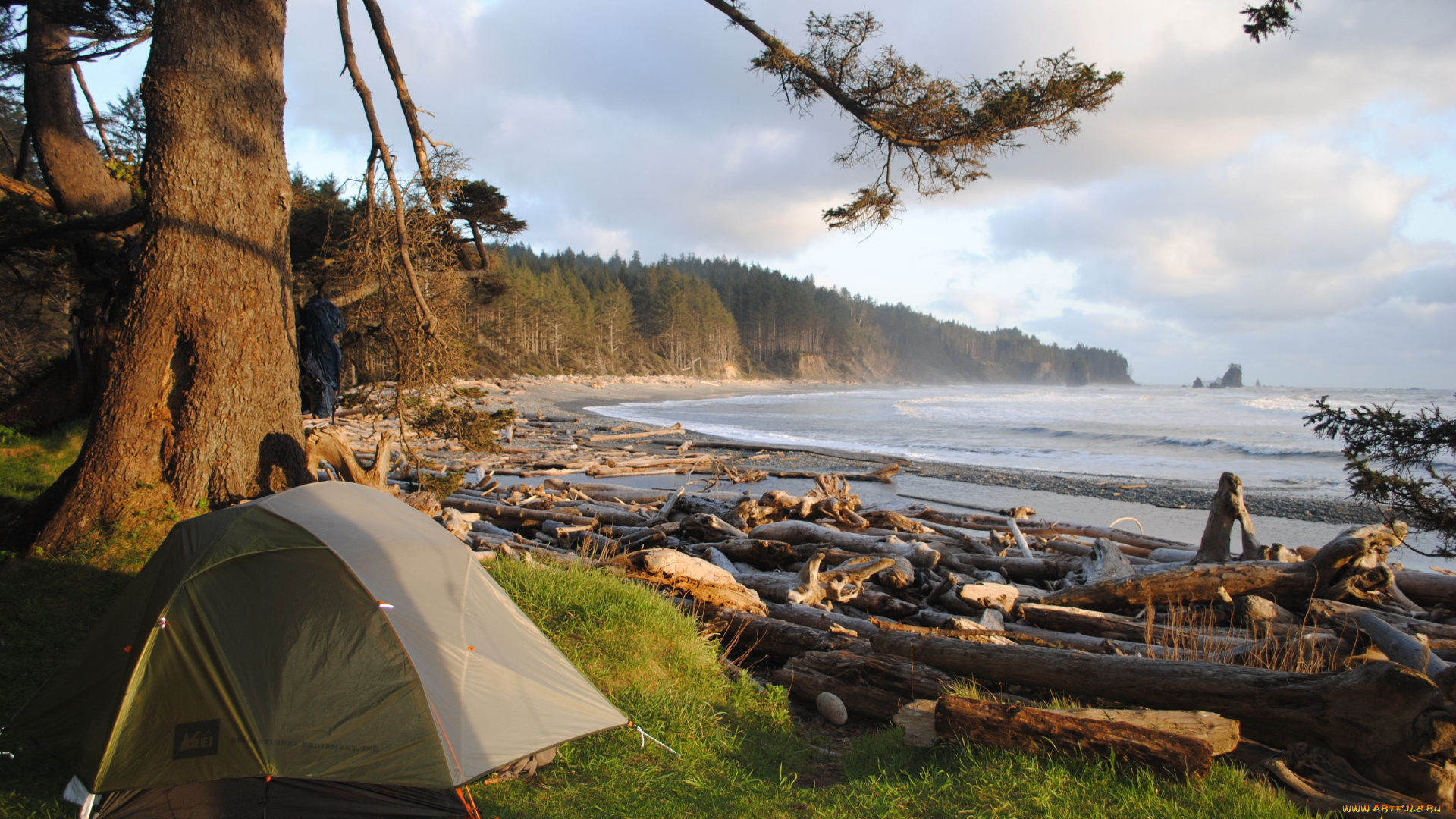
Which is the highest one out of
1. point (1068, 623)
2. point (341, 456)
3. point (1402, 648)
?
point (341, 456)

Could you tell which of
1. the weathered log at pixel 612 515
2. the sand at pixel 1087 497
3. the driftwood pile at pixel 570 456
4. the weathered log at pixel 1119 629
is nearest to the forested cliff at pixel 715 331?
the driftwood pile at pixel 570 456

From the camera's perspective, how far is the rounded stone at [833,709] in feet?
16.2

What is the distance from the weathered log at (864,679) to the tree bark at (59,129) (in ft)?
38.1

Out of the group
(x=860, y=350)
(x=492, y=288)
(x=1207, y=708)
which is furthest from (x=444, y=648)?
(x=860, y=350)

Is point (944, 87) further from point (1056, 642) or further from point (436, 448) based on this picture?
point (436, 448)

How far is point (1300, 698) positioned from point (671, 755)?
3321mm

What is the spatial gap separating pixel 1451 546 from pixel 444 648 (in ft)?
34.8

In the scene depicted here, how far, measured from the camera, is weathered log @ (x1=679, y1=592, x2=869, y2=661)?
5.64 m

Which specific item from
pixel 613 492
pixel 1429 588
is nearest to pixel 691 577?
pixel 613 492

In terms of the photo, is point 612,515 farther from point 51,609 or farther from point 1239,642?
point 1239,642

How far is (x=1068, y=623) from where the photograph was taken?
622 cm

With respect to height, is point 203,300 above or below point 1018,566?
above

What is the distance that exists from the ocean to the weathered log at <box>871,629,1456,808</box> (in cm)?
1080

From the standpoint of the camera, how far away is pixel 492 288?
51.6ft
